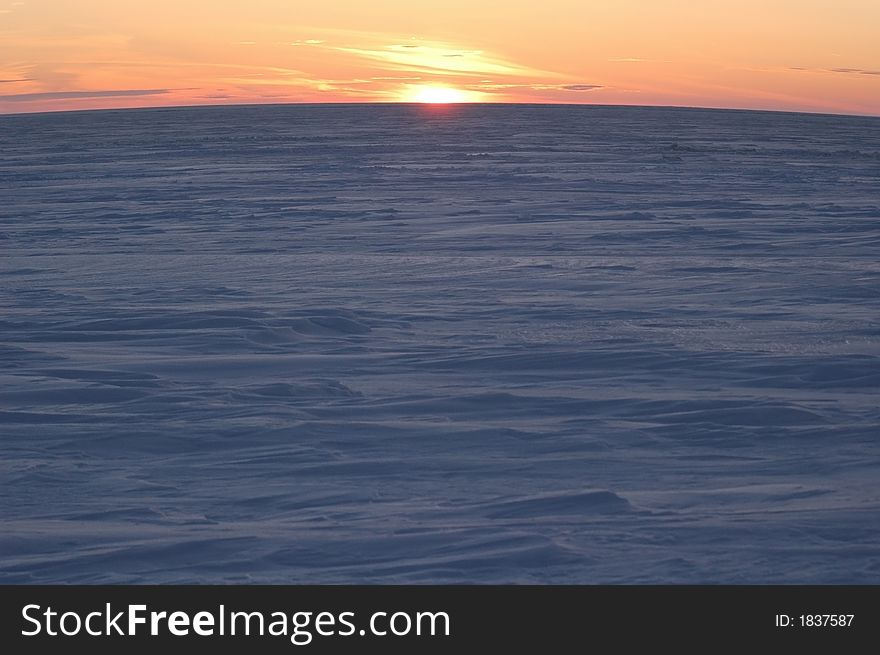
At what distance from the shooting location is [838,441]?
14.2 feet

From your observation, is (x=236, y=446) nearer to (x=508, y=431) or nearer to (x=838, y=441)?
(x=508, y=431)

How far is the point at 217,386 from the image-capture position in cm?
520

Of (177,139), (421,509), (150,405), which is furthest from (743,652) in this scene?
(177,139)

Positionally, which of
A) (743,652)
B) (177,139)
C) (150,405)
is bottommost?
(743,652)

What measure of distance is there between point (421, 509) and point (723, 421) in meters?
1.65

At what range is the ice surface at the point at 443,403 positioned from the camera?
3377 millimetres

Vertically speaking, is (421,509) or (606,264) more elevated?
(606,264)

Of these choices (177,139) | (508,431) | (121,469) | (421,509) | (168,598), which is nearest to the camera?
(168,598)

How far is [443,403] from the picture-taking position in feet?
16.1

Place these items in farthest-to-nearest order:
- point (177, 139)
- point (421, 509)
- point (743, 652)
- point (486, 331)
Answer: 1. point (177, 139)
2. point (486, 331)
3. point (421, 509)
4. point (743, 652)

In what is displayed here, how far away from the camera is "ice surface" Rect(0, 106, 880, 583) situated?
11.1ft

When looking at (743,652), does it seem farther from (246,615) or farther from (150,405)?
(150,405)

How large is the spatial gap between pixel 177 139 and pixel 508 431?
112 feet

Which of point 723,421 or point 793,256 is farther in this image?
point 793,256
